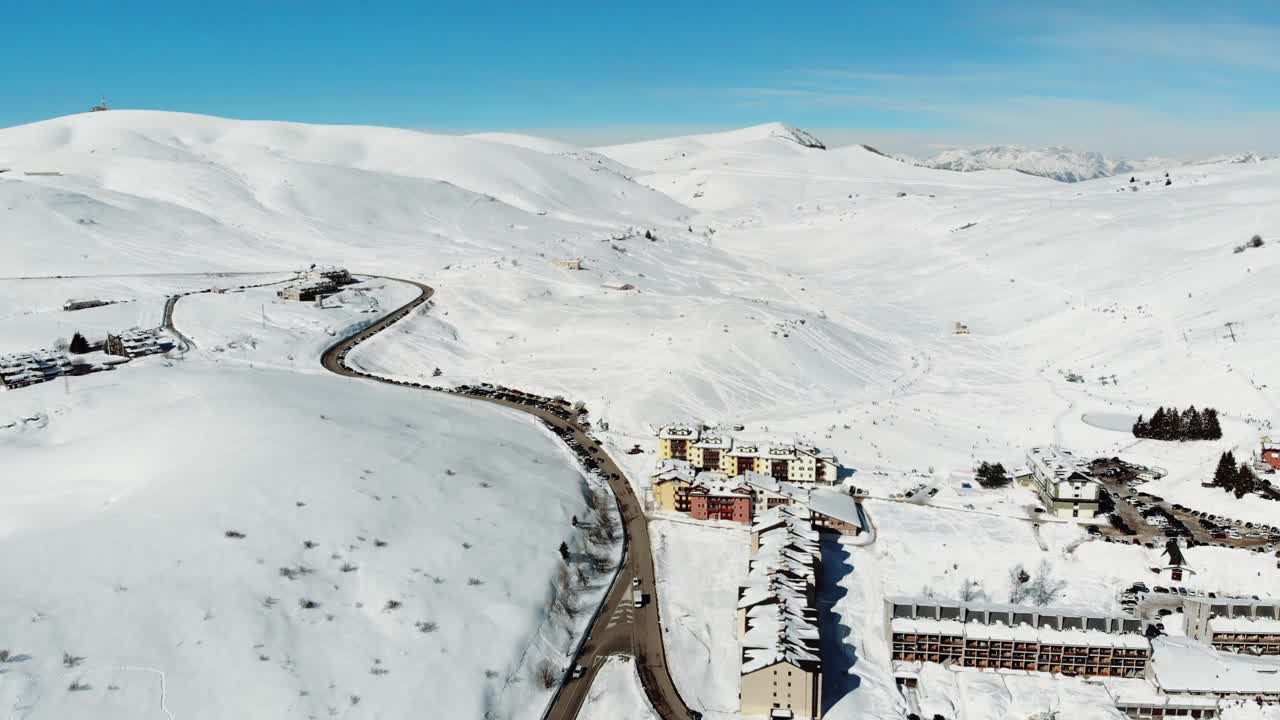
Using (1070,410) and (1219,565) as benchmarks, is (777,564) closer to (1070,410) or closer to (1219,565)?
(1219,565)

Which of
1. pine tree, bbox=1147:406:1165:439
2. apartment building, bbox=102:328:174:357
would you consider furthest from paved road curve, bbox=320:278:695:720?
apartment building, bbox=102:328:174:357

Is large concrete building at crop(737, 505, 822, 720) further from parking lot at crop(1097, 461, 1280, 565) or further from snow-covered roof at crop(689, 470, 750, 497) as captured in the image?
parking lot at crop(1097, 461, 1280, 565)

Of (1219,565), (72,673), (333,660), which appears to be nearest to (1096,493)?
(1219,565)

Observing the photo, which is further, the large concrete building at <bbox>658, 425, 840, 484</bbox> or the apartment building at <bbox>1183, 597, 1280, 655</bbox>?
the large concrete building at <bbox>658, 425, 840, 484</bbox>

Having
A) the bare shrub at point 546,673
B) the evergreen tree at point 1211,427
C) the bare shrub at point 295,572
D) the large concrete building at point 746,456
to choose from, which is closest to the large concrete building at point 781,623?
the bare shrub at point 546,673

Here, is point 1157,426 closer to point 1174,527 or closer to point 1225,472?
point 1225,472

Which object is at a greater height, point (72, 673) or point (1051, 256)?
point (1051, 256)
